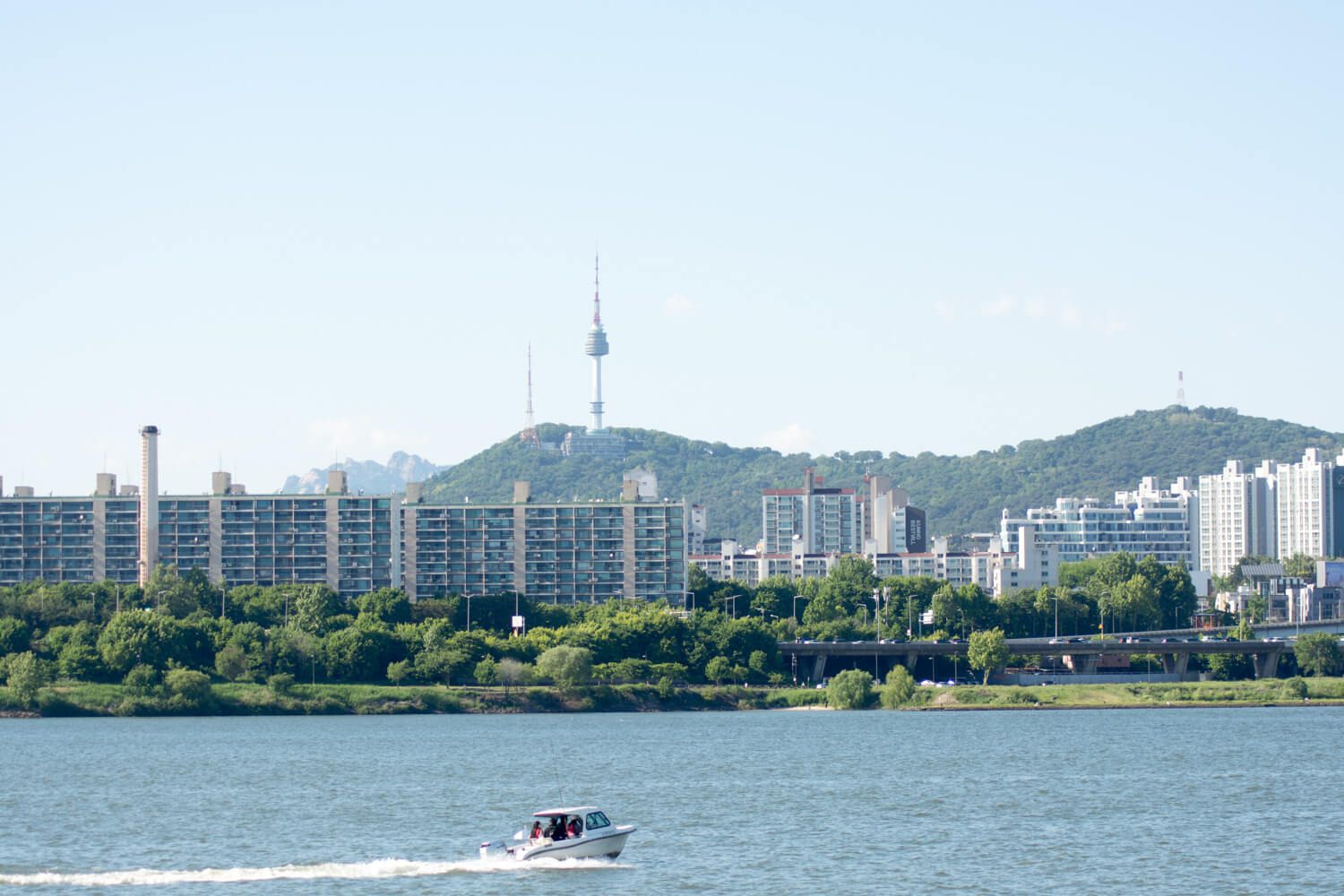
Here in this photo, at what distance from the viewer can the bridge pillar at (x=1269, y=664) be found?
195875mm

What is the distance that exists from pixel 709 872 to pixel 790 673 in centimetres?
12290

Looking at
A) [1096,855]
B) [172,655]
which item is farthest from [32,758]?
[1096,855]

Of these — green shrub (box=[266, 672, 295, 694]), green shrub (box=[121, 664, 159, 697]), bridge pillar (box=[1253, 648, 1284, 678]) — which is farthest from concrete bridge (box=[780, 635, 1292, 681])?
green shrub (box=[121, 664, 159, 697])

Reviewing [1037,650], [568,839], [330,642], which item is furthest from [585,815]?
[1037,650]

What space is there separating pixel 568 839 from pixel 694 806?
22.4 metres

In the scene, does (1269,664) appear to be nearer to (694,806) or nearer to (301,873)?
(694,806)

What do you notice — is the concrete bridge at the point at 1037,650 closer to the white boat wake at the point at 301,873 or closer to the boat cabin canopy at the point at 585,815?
the boat cabin canopy at the point at 585,815

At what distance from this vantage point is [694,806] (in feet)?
299

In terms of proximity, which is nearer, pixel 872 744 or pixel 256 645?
pixel 872 744

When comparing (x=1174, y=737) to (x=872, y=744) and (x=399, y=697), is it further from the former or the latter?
(x=399, y=697)

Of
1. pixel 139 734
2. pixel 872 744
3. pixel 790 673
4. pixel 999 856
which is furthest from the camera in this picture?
pixel 790 673

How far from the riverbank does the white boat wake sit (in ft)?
312

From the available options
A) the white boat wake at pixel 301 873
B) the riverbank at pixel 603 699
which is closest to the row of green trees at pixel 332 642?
the riverbank at pixel 603 699

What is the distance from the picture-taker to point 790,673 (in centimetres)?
19188
